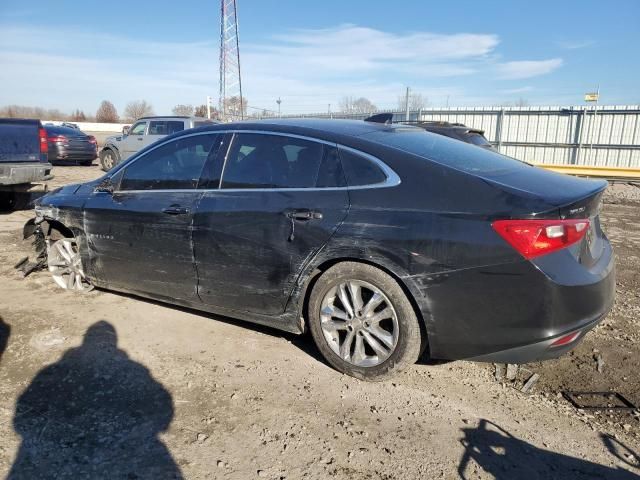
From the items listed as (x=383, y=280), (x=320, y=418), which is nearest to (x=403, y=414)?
(x=320, y=418)

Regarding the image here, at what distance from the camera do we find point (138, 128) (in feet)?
50.2

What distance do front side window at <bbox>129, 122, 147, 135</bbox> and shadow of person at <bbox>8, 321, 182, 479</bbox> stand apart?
12.9 m

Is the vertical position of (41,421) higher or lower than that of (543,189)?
lower

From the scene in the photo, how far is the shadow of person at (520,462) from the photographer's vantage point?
2.35 m

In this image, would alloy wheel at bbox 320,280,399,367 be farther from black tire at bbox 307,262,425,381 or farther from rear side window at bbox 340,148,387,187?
rear side window at bbox 340,148,387,187

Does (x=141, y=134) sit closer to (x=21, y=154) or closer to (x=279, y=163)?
(x=21, y=154)

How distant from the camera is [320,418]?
280cm

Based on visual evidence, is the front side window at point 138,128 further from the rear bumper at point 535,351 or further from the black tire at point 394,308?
the rear bumper at point 535,351

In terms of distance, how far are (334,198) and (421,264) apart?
72 centimetres

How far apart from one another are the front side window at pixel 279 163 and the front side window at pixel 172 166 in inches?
11.2

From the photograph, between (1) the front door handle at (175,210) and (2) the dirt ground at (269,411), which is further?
(1) the front door handle at (175,210)

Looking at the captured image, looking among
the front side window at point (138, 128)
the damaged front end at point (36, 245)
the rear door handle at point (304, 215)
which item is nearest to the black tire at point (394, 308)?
the rear door handle at point (304, 215)

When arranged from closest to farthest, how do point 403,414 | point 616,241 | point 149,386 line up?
point 403,414
point 149,386
point 616,241

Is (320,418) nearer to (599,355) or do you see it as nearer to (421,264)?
(421,264)
